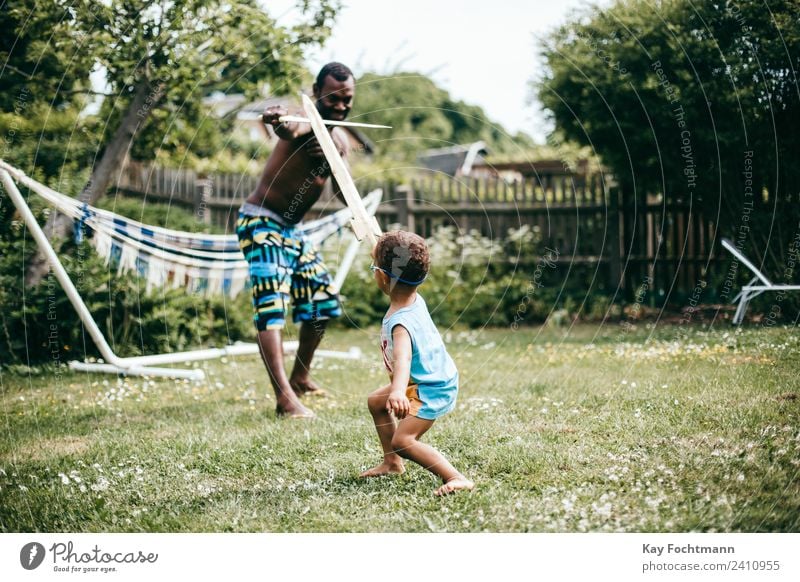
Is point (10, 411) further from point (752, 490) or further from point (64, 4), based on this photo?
point (752, 490)

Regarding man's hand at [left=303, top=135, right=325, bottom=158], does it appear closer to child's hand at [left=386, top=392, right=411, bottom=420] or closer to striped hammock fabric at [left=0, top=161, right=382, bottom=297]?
striped hammock fabric at [left=0, top=161, right=382, bottom=297]

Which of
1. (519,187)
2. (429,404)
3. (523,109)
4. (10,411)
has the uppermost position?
(523,109)

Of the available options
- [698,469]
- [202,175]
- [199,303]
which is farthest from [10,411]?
[202,175]

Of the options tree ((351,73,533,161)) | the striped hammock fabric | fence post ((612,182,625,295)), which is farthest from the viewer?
tree ((351,73,533,161))

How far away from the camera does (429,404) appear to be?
301 cm

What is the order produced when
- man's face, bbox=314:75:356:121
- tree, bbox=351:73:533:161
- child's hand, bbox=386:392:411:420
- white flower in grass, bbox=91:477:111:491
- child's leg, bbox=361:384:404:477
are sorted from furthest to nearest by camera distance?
1. tree, bbox=351:73:533:161
2. man's face, bbox=314:75:356:121
3. white flower in grass, bbox=91:477:111:491
4. child's leg, bbox=361:384:404:477
5. child's hand, bbox=386:392:411:420

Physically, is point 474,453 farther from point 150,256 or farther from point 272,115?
point 150,256

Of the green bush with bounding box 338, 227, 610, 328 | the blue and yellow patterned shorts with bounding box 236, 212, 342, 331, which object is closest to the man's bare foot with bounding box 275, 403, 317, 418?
the blue and yellow patterned shorts with bounding box 236, 212, 342, 331

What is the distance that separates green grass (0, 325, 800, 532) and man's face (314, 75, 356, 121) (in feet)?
5.16

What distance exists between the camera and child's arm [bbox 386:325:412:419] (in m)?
2.82

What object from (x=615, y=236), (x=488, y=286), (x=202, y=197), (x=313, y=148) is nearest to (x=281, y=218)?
(x=313, y=148)
